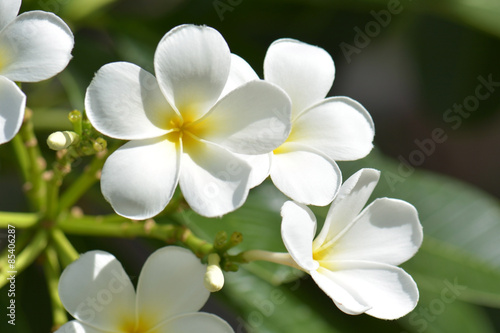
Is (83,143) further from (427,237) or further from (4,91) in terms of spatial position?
(427,237)

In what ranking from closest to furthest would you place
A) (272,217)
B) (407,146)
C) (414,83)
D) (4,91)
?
(4,91) → (272,217) → (414,83) → (407,146)

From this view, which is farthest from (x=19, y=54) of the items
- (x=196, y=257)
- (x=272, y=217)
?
(x=272, y=217)

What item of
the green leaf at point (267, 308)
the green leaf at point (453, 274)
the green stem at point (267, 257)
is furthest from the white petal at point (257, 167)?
the green leaf at point (453, 274)

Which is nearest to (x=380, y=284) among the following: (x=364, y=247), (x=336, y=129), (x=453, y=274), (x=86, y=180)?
(x=364, y=247)

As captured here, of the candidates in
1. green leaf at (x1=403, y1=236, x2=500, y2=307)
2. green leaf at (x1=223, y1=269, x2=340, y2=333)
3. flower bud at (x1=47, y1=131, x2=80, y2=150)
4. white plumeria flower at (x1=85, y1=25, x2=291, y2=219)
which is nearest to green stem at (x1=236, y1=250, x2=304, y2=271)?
white plumeria flower at (x1=85, y1=25, x2=291, y2=219)

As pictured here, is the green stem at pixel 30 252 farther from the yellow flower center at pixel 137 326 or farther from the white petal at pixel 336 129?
the white petal at pixel 336 129

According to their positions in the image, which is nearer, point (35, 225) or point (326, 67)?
point (326, 67)

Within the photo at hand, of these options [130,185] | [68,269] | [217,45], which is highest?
[217,45]
